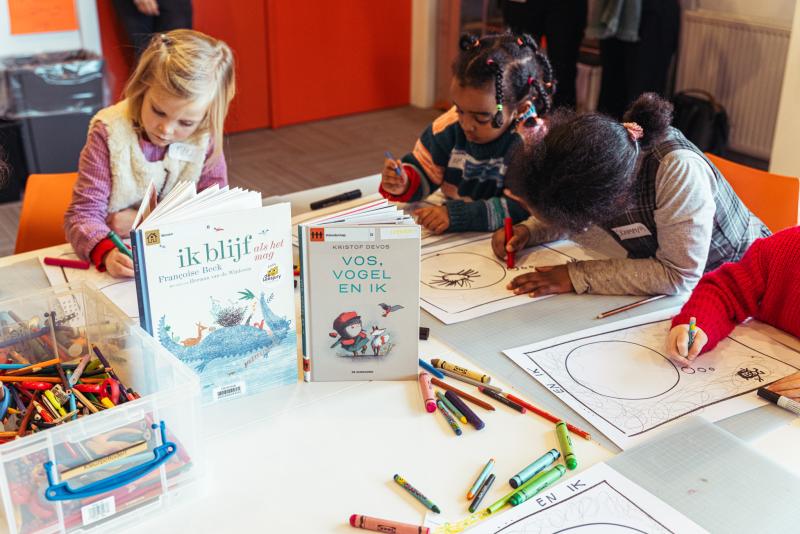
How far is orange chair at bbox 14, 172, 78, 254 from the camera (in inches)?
70.6

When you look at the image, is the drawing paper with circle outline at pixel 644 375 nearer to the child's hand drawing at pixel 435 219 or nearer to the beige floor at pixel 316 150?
the child's hand drawing at pixel 435 219

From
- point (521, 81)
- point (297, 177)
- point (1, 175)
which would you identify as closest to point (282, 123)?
point (297, 177)

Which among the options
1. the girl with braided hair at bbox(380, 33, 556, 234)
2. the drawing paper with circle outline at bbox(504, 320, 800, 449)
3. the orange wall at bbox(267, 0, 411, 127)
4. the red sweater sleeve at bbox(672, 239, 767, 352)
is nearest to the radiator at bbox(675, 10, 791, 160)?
the orange wall at bbox(267, 0, 411, 127)

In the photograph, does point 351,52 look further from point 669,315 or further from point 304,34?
point 669,315

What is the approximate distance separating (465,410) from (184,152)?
3.20 feet

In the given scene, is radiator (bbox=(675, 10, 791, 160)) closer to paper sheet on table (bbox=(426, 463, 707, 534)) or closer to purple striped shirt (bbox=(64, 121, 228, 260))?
purple striped shirt (bbox=(64, 121, 228, 260))

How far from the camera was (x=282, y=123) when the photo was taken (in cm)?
445

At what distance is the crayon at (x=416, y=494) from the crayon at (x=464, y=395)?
0.65 ft

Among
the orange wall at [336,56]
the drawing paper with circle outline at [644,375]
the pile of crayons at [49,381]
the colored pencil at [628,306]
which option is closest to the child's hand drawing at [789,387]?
the drawing paper with circle outline at [644,375]

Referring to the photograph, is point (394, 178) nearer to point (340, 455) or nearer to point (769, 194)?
point (769, 194)

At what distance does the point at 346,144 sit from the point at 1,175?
2960 millimetres

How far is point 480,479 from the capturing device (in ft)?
3.21

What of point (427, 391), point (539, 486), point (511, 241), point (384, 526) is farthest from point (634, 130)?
point (384, 526)

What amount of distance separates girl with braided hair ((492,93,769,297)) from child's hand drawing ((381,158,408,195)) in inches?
14.7
